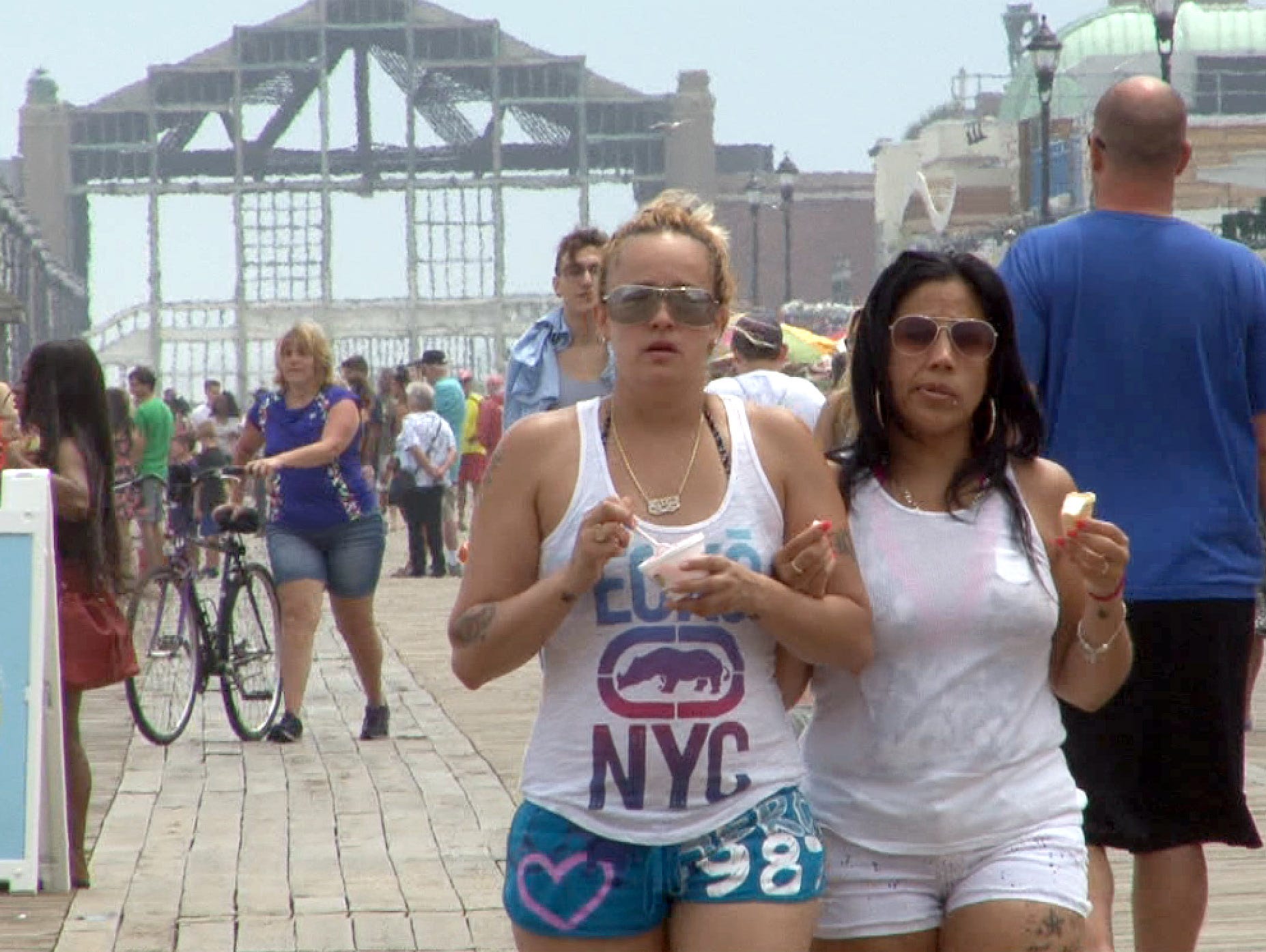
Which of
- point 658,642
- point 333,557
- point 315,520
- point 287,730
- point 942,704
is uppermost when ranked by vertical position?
point 658,642

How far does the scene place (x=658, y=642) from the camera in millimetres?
3457

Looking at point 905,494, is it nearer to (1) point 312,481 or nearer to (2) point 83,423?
(2) point 83,423

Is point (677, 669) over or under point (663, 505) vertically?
under

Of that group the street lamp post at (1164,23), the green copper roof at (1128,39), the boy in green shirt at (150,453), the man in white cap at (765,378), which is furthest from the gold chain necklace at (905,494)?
the green copper roof at (1128,39)

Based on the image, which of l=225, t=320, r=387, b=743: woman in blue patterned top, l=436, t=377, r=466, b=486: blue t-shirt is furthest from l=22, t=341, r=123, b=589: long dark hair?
l=436, t=377, r=466, b=486: blue t-shirt

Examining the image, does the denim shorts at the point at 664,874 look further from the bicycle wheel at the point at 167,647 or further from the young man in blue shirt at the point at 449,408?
the young man in blue shirt at the point at 449,408

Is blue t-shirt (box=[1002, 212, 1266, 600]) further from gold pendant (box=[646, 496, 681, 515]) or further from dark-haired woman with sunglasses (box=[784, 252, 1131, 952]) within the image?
gold pendant (box=[646, 496, 681, 515])

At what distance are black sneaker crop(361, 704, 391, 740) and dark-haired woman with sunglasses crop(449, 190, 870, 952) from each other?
710cm

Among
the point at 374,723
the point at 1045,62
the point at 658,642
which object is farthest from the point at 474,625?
the point at 1045,62

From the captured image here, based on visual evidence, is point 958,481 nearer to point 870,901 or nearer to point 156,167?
point 870,901

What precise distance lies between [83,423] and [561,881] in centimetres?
422

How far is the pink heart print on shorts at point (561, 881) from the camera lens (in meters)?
3.45

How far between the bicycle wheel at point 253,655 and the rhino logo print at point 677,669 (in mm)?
7278

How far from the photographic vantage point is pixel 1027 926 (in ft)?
11.4
